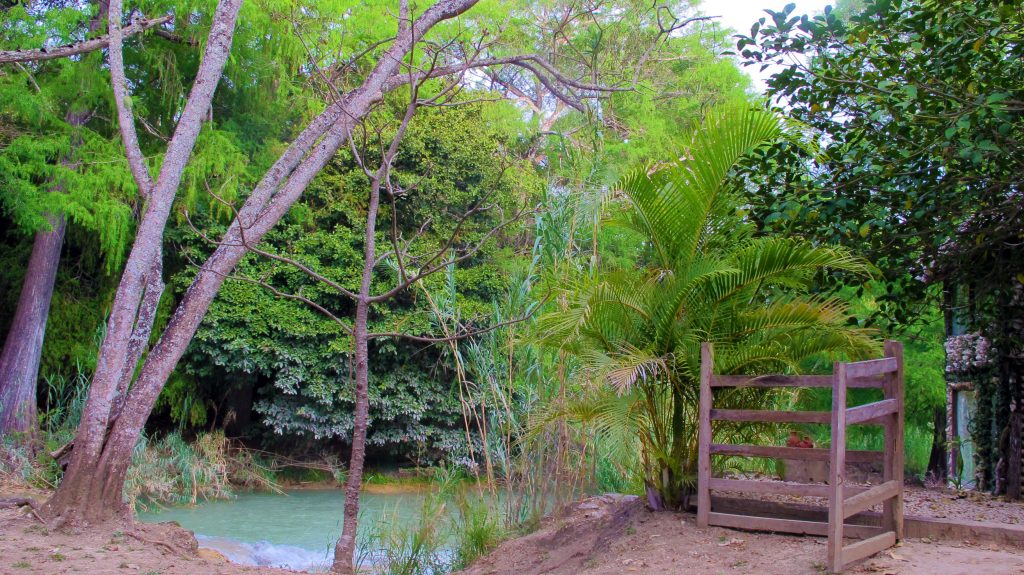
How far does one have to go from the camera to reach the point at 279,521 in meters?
11.0

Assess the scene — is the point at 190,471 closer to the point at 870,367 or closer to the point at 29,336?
the point at 29,336

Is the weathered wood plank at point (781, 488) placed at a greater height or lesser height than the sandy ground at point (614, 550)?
greater

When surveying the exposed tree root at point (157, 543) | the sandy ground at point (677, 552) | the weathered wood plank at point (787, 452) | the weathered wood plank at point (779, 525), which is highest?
the weathered wood plank at point (787, 452)

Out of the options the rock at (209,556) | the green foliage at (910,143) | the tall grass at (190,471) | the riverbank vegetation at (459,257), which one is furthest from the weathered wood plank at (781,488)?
the tall grass at (190,471)

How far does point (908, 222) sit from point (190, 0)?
9.79m

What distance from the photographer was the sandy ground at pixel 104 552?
17.3 feet

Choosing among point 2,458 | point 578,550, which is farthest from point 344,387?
point 578,550

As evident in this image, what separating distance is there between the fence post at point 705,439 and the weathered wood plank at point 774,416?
2.9 inches

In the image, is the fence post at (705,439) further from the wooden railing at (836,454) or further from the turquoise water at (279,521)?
the turquoise water at (279,521)

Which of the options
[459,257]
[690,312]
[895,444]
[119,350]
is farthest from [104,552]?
[895,444]

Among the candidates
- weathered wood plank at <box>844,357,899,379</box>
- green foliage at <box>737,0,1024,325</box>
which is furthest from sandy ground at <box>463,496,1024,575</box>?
green foliage at <box>737,0,1024,325</box>

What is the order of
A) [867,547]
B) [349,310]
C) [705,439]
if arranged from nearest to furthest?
[867,547]
[705,439]
[349,310]

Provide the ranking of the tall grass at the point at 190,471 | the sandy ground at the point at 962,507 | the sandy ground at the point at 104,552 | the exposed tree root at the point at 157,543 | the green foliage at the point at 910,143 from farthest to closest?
the tall grass at the point at 190,471 < the exposed tree root at the point at 157,543 < the sandy ground at the point at 104,552 < the sandy ground at the point at 962,507 < the green foliage at the point at 910,143

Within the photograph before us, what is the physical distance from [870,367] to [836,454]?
2.21 ft
